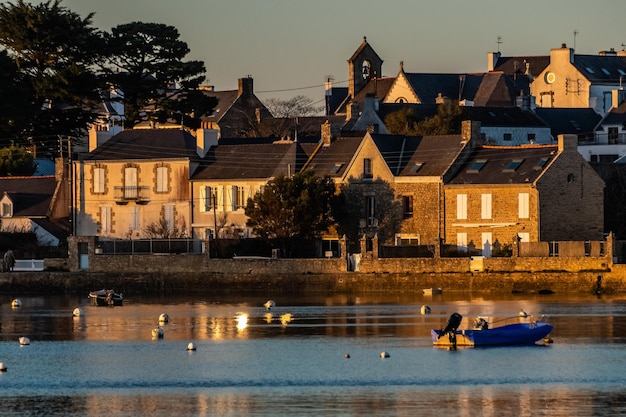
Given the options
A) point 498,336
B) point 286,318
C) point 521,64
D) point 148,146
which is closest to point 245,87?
point 521,64

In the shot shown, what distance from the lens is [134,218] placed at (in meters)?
97.1

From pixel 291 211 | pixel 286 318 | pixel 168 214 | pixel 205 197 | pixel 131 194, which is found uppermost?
pixel 131 194

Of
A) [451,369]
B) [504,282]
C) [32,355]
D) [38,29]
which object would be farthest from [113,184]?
[451,369]

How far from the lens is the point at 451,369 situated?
48.8m

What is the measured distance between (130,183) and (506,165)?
22.9m

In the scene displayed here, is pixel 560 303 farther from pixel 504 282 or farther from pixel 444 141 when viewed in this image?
pixel 444 141

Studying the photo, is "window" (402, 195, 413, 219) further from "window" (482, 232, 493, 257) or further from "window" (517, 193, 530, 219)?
"window" (517, 193, 530, 219)

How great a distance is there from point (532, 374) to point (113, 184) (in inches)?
2113

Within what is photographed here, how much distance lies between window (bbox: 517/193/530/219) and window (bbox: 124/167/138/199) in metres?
23.6

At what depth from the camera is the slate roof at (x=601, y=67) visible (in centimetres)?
13375

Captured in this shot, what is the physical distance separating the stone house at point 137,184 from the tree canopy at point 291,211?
8.43 metres

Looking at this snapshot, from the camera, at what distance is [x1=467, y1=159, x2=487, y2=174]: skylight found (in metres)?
87.1

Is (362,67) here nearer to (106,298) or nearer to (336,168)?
(336,168)

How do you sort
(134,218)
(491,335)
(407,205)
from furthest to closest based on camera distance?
(134,218) < (407,205) < (491,335)
